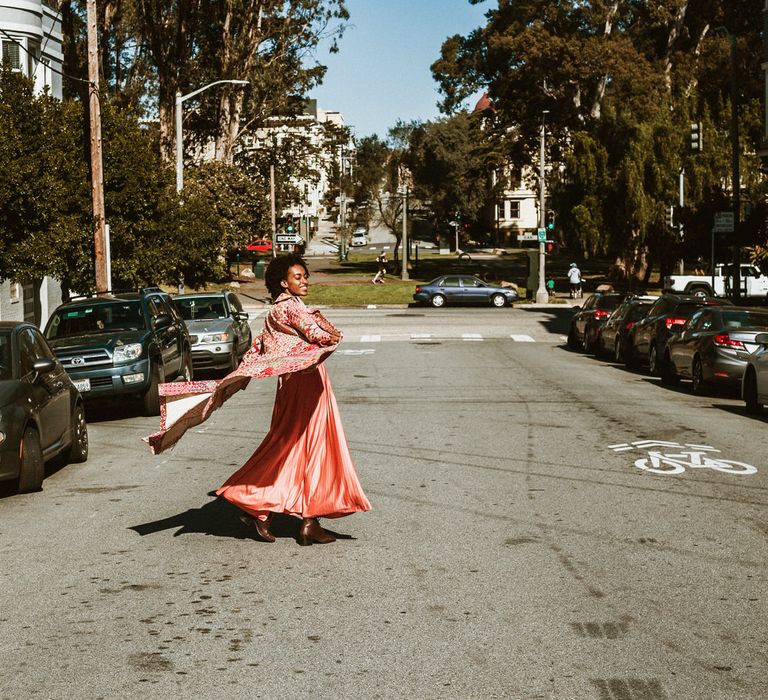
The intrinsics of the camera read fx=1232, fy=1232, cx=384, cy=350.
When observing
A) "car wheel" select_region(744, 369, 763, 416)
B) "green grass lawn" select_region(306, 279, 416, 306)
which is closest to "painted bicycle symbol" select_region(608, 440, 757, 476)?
"car wheel" select_region(744, 369, 763, 416)

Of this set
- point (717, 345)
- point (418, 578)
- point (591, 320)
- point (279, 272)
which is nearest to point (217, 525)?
point (279, 272)

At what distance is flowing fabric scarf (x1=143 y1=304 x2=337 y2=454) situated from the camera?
788 centimetres

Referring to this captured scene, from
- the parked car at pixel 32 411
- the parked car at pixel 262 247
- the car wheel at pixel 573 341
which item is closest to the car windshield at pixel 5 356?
the parked car at pixel 32 411

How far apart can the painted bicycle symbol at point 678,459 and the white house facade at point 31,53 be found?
69.2 feet

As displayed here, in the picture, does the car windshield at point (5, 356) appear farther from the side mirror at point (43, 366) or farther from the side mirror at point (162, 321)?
the side mirror at point (162, 321)

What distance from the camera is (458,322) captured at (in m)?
44.4

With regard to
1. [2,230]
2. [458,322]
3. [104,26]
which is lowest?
[458,322]

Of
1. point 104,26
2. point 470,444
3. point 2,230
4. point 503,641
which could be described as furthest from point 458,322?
point 503,641

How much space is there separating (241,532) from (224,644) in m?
2.78

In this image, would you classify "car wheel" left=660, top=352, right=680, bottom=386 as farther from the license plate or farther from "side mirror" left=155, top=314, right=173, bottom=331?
the license plate

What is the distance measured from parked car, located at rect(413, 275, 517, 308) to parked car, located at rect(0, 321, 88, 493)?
41.8 metres

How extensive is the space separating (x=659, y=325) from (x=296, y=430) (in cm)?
1811

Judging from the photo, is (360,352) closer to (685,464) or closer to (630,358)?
(630,358)

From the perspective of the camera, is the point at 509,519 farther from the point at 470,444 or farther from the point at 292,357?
the point at 470,444
